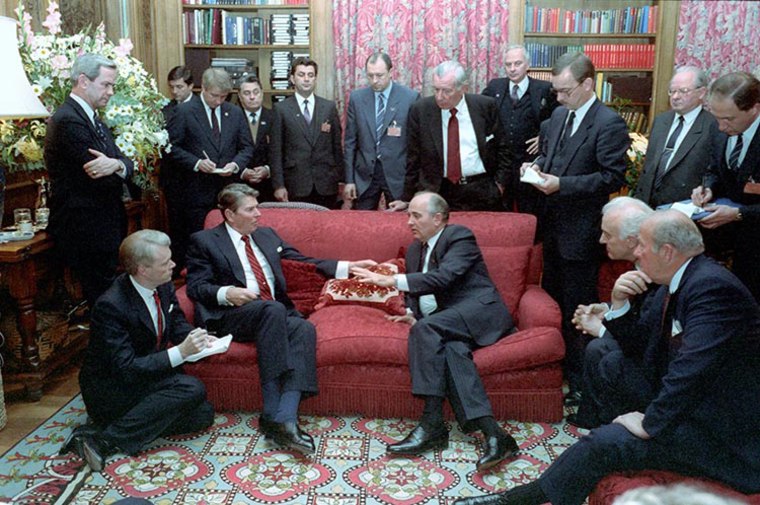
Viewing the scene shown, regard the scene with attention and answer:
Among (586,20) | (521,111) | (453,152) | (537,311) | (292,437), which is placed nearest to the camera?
(292,437)

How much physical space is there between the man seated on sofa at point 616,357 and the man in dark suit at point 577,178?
599 millimetres

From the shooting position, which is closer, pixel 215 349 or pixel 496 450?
pixel 496 450

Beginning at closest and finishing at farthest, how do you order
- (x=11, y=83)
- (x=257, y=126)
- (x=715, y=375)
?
(x=715, y=375), (x=11, y=83), (x=257, y=126)

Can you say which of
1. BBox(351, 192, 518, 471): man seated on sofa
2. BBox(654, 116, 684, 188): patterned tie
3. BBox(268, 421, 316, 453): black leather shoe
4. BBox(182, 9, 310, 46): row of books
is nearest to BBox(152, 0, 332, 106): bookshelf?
BBox(182, 9, 310, 46): row of books

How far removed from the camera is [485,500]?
8.36 ft

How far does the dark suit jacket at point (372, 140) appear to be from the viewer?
4719mm

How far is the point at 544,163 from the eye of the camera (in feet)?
12.8

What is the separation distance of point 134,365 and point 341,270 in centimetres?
123

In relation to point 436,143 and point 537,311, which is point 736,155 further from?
point 436,143

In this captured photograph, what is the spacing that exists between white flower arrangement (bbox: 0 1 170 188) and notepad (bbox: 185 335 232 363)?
1375 millimetres

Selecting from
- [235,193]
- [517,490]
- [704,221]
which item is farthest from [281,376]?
[704,221]

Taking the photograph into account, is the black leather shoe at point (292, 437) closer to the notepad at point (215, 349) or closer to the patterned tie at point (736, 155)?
the notepad at point (215, 349)

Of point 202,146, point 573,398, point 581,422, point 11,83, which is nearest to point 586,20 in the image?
point 202,146

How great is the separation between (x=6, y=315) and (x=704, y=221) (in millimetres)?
3532
